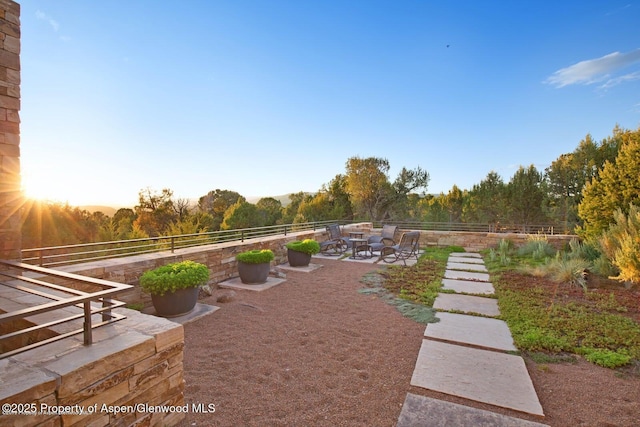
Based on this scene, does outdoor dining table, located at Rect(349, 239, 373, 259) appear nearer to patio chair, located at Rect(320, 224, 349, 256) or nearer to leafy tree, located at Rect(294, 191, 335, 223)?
patio chair, located at Rect(320, 224, 349, 256)

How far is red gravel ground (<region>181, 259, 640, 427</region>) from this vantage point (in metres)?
2.17

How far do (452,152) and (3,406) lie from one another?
16576mm

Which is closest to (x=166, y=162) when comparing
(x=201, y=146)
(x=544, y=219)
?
(x=201, y=146)

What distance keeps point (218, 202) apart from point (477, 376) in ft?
121

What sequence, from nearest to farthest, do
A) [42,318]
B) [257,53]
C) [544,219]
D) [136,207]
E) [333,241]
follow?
[42,318] → [257,53] → [333,241] → [544,219] → [136,207]

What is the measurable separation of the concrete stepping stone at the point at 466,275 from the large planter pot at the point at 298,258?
11.0ft

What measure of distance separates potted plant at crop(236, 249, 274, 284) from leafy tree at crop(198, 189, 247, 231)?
2830 centimetres

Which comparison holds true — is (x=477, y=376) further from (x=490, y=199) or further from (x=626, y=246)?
(x=490, y=199)

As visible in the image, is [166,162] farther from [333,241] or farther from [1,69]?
[1,69]

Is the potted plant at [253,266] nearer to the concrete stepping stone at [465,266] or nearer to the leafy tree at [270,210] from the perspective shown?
the concrete stepping stone at [465,266]

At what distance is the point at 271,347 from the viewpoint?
10.6 ft

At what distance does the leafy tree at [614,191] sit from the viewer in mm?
6910

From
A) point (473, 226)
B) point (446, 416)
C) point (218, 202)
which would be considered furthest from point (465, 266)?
point (218, 202)

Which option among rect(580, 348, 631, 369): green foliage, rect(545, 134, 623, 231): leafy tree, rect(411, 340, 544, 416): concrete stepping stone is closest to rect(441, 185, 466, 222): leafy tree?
rect(545, 134, 623, 231): leafy tree
